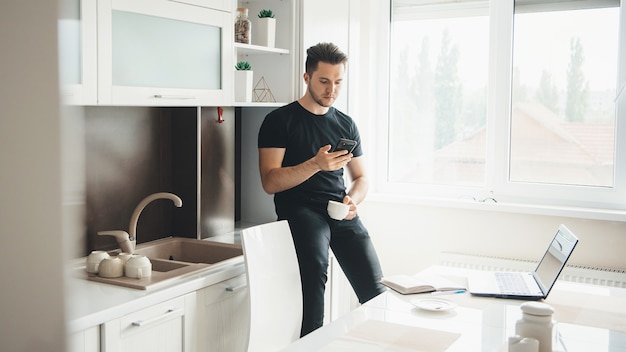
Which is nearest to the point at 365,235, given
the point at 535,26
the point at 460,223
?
the point at 460,223

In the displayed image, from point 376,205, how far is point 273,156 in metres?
1.28

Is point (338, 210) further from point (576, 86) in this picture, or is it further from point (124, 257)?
point (576, 86)

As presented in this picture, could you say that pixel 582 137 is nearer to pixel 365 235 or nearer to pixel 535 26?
pixel 535 26

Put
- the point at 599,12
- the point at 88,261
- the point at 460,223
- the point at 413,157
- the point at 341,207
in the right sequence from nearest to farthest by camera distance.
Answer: the point at 88,261 → the point at 341,207 → the point at 599,12 → the point at 460,223 → the point at 413,157

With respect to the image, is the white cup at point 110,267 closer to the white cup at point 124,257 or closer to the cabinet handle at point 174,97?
the white cup at point 124,257

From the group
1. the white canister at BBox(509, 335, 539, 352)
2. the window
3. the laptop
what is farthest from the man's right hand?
the white canister at BBox(509, 335, 539, 352)

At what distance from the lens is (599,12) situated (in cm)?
348

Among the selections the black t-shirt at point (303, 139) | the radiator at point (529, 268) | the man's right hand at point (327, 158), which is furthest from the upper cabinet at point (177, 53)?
the radiator at point (529, 268)

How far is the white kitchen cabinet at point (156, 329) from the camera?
205cm

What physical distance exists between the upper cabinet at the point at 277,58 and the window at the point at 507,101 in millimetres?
985

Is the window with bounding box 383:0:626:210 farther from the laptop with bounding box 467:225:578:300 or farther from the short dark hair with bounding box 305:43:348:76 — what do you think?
the laptop with bounding box 467:225:578:300

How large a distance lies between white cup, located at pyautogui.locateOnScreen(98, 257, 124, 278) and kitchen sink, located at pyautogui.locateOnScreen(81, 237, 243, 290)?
0.07ft

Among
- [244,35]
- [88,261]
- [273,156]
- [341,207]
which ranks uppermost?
[244,35]

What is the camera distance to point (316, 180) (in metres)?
2.99
